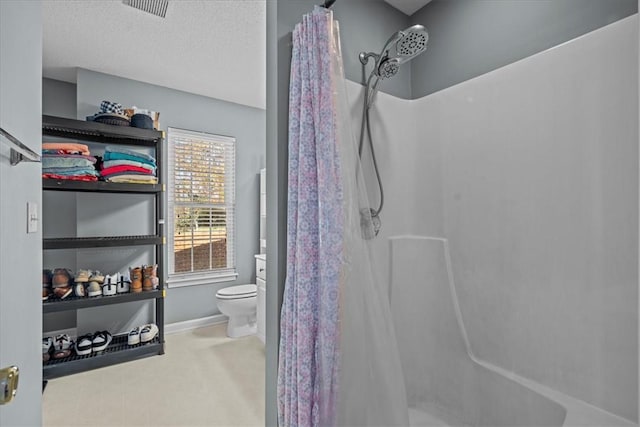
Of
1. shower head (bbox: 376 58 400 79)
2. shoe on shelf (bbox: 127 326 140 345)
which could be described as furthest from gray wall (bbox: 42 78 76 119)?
shower head (bbox: 376 58 400 79)

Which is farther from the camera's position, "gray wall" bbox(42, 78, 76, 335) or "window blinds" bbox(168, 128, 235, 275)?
"window blinds" bbox(168, 128, 235, 275)

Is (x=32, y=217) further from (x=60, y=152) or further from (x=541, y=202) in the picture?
(x=541, y=202)

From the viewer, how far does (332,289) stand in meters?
1.22

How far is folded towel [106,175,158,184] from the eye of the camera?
2.61 metres

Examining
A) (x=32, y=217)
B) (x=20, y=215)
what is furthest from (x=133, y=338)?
(x=20, y=215)

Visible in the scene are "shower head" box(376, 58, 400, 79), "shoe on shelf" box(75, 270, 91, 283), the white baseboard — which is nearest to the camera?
"shower head" box(376, 58, 400, 79)

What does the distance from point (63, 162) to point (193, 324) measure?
1.93 meters

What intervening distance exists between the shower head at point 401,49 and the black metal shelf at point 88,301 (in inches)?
99.7

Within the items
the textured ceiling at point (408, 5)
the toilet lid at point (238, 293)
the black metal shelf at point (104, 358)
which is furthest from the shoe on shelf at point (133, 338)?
the textured ceiling at point (408, 5)

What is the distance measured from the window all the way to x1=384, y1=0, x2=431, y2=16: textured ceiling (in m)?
2.31

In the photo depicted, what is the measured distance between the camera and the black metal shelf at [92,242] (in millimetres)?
2416

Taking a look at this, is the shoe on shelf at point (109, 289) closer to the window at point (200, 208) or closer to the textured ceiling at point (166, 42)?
the window at point (200, 208)

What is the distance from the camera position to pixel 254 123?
3771 mm

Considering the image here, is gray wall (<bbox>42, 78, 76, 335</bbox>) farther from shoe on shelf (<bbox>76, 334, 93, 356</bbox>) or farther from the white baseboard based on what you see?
the white baseboard
